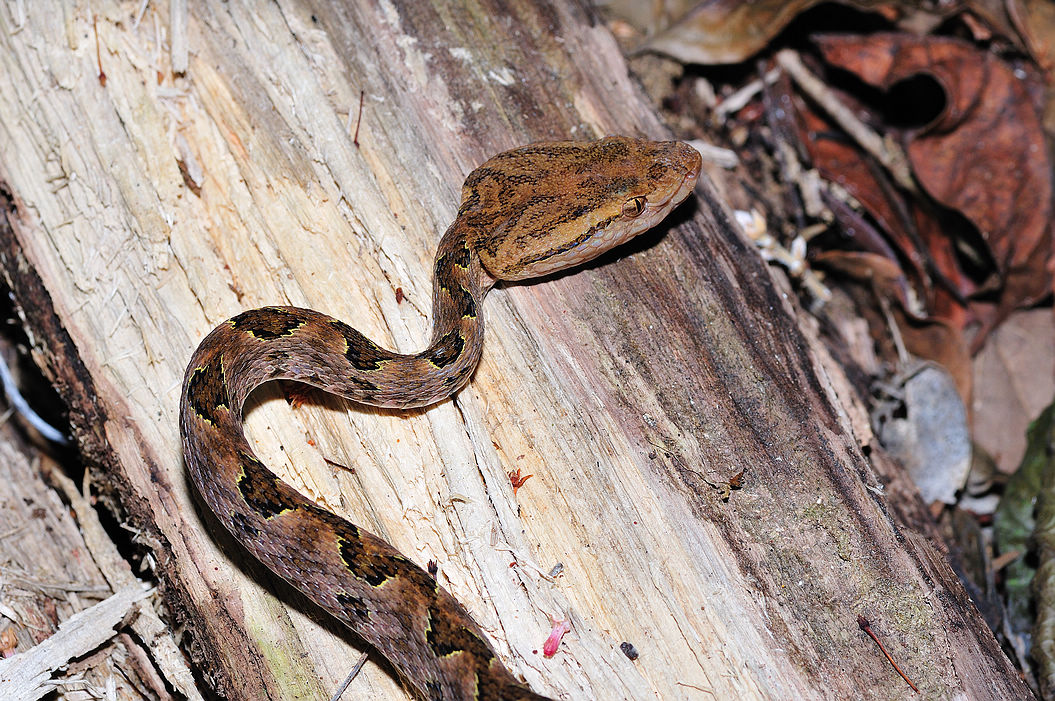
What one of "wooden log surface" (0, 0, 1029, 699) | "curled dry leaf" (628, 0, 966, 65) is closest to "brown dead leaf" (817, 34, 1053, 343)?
"curled dry leaf" (628, 0, 966, 65)

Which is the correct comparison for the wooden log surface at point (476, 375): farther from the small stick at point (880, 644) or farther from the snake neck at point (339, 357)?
the snake neck at point (339, 357)

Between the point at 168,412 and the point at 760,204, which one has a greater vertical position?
the point at 168,412

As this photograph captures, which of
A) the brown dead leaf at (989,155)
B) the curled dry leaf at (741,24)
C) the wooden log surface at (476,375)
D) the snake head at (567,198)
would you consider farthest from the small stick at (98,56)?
the brown dead leaf at (989,155)

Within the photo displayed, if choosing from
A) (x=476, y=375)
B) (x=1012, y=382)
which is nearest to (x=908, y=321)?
(x=1012, y=382)

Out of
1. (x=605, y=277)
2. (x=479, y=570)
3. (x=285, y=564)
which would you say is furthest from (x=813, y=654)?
(x=285, y=564)

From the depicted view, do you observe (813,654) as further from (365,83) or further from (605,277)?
(365,83)

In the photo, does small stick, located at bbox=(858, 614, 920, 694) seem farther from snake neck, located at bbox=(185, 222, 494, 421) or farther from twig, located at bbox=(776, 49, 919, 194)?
twig, located at bbox=(776, 49, 919, 194)

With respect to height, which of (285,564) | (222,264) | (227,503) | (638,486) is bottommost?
(638,486)
